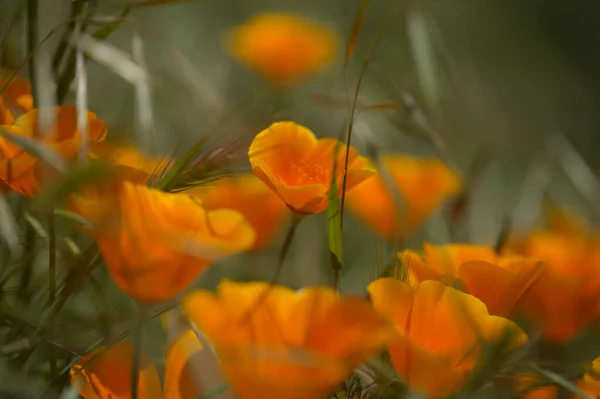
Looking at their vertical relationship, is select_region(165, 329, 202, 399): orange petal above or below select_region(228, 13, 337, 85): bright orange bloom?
above

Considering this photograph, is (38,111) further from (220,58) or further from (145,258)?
(220,58)

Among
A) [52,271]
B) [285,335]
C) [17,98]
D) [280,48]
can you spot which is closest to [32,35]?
[17,98]

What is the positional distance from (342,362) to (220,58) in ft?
3.86

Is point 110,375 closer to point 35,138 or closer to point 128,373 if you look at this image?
point 128,373

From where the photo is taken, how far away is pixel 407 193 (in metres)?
0.66

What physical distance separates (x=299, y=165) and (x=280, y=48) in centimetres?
60

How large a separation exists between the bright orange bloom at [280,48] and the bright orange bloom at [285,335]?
2.12 feet

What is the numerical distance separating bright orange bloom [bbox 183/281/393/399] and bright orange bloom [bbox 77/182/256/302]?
22 millimetres

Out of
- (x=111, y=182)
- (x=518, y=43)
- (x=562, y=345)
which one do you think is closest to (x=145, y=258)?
(x=111, y=182)

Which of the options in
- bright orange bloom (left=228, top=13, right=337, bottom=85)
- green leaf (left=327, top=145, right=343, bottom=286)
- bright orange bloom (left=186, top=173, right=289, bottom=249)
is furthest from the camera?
bright orange bloom (left=228, top=13, right=337, bottom=85)

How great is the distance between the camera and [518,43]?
1.76 m

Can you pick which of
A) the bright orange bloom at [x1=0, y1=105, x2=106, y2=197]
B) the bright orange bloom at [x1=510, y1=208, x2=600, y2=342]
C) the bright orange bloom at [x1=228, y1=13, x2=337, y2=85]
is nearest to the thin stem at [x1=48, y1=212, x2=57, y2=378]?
the bright orange bloom at [x1=0, y1=105, x2=106, y2=197]

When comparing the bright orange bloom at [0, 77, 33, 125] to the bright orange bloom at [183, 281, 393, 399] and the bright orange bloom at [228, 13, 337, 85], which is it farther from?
the bright orange bloom at [228, 13, 337, 85]

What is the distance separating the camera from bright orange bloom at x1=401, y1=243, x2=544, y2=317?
0.39m
